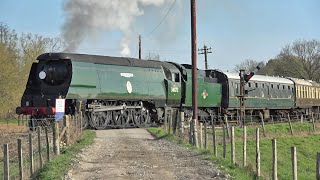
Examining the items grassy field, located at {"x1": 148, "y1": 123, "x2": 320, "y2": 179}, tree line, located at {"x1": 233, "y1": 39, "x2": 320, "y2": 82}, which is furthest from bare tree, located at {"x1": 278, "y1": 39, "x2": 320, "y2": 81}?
grassy field, located at {"x1": 148, "y1": 123, "x2": 320, "y2": 179}

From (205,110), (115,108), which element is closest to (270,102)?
(205,110)

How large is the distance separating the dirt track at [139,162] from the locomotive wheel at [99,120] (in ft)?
14.3

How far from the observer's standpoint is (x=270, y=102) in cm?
3978

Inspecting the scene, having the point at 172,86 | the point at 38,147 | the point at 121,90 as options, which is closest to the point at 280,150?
the point at 172,86

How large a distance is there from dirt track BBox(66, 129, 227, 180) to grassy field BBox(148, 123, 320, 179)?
2.62ft

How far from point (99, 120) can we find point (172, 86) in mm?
6690

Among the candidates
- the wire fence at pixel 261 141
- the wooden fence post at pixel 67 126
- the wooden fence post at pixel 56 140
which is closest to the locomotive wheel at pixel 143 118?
the wire fence at pixel 261 141

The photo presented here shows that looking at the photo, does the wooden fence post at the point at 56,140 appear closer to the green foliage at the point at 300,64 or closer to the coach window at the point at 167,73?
the coach window at the point at 167,73

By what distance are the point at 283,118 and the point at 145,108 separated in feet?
53.6

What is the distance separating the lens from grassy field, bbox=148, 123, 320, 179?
1476cm

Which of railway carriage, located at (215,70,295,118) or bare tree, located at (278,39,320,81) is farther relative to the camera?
bare tree, located at (278,39,320,81)

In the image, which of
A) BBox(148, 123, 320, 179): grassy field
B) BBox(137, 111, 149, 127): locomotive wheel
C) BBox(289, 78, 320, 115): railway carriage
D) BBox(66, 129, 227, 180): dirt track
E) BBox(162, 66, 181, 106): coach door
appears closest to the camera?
BBox(66, 129, 227, 180): dirt track

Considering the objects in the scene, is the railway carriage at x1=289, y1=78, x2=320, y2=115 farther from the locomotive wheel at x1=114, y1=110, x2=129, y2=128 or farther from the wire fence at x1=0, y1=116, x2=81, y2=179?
the wire fence at x1=0, y1=116, x2=81, y2=179

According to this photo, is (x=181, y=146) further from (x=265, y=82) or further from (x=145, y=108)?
(x=265, y=82)
